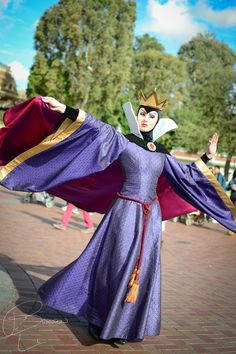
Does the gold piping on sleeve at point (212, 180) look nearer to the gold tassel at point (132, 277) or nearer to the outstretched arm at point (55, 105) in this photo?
the gold tassel at point (132, 277)

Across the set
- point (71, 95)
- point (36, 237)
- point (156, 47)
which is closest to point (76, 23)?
point (71, 95)

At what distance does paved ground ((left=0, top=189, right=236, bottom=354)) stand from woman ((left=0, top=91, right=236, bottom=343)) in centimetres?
29

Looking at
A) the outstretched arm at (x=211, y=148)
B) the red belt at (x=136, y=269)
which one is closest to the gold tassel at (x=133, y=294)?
the red belt at (x=136, y=269)

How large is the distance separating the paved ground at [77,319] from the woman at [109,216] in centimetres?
29

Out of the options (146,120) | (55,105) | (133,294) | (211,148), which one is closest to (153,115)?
(146,120)

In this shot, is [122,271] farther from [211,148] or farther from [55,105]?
[211,148]

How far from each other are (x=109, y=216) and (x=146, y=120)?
101 centimetres

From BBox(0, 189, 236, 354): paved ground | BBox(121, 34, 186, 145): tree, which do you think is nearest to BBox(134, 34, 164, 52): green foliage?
BBox(121, 34, 186, 145): tree

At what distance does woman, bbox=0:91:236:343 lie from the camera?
3.60 metres

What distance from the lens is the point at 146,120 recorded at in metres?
4.04

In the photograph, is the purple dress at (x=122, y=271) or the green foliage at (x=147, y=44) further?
the green foliage at (x=147, y=44)

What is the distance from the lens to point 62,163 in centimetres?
382

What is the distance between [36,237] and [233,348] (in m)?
4.94

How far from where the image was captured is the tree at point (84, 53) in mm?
36469
